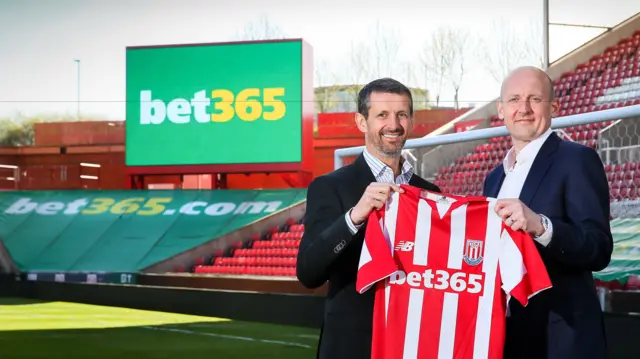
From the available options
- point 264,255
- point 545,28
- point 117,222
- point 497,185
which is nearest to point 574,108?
point 545,28

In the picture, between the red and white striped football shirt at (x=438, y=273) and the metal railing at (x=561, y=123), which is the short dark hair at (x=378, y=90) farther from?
the metal railing at (x=561, y=123)

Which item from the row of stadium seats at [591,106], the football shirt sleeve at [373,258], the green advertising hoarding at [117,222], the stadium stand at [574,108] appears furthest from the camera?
the green advertising hoarding at [117,222]

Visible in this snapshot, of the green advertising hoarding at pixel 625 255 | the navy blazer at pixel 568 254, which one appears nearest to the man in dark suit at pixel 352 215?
the navy blazer at pixel 568 254

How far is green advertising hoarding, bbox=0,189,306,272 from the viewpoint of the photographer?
16.7 metres

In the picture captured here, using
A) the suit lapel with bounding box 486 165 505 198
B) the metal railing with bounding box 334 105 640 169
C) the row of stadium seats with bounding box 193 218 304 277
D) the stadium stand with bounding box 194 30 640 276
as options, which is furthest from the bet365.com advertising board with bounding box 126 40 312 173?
the suit lapel with bounding box 486 165 505 198

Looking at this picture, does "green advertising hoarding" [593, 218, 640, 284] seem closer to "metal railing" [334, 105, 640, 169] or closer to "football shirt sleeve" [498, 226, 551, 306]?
"metal railing" [334, 105, 640, 169]

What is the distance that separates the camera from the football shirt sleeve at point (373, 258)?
7.62 feet

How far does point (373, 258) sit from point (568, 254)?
48cm

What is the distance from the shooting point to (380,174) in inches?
98.5

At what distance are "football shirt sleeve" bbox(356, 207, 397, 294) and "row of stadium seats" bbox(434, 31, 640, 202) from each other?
4.99 m

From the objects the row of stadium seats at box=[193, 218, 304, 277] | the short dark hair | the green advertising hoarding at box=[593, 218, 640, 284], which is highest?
the short dark hair

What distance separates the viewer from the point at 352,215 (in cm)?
233

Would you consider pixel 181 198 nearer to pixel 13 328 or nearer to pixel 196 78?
pixel 196 78

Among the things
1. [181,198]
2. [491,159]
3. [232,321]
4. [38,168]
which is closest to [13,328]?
[232,321]
